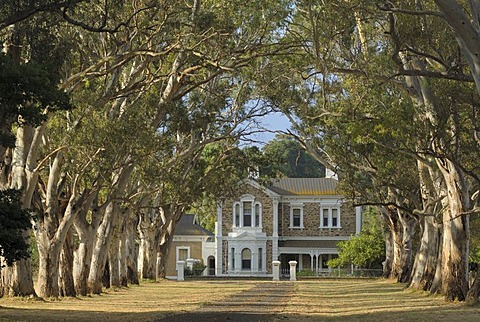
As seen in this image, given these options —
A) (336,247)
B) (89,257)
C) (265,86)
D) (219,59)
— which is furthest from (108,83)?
(336,247)

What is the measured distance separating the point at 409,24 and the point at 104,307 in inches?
474

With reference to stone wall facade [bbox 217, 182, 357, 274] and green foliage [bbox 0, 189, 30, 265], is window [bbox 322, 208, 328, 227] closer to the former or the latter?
stone wall facade [bbox 217, 182, 357, 274]

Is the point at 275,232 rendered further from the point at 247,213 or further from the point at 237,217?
the point at 237,217

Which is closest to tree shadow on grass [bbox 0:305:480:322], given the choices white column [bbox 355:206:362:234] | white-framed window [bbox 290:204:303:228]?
white column [bbox 355:206:362:234]

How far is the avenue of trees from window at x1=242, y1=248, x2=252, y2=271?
35670 millimetres

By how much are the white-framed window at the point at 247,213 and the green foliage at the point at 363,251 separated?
810 centimetres

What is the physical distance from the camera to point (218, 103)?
40312 mm

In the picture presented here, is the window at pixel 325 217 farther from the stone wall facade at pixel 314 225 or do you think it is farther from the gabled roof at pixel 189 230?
the gabled roof at pixel 189 230

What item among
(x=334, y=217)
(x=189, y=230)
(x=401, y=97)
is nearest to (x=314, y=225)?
(x=334, y=217)

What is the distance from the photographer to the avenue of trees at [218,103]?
23.7 metres

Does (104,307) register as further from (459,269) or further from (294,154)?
(294,154)

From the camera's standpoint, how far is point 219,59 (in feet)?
97.1

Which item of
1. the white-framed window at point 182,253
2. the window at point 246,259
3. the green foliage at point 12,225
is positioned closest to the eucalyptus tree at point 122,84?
the green foliage at point 12,225

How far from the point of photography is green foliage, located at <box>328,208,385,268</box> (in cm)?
6906
